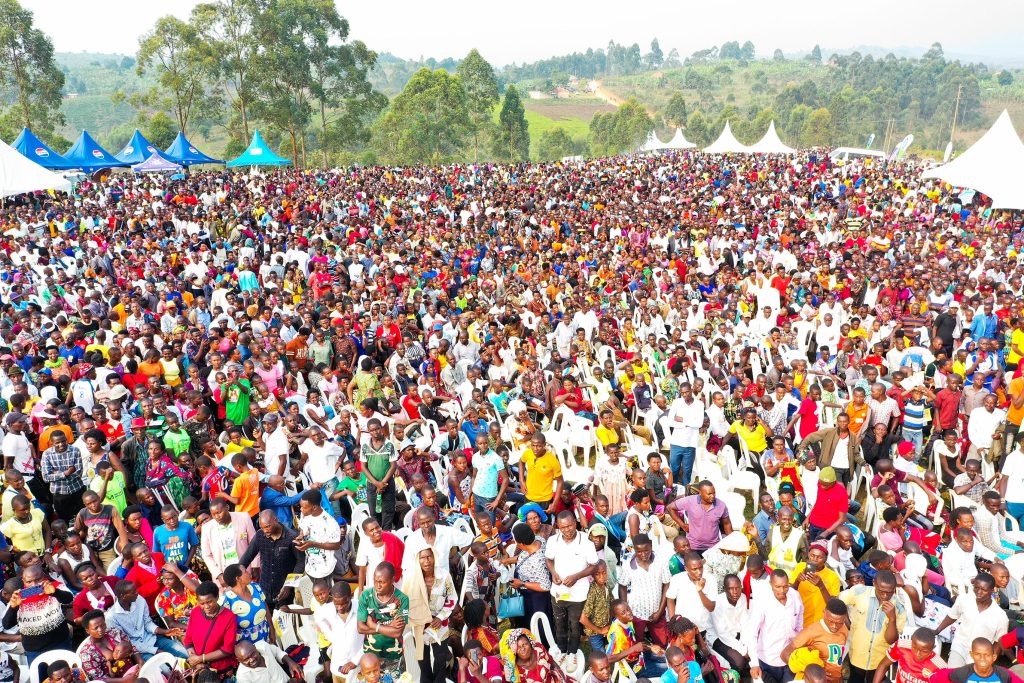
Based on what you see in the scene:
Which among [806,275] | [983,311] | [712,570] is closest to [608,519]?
[712,570]

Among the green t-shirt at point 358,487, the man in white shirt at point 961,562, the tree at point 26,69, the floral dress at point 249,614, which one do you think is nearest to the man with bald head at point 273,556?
the floral dress at point 249,614

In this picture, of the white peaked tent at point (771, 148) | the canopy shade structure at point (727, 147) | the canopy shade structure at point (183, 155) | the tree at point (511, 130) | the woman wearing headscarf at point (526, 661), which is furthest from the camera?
the tree at point (511, 130)

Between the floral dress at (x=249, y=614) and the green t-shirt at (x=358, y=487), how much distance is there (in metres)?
1.68

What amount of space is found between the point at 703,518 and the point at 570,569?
111 centimetres

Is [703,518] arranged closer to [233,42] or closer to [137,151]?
[137,151]

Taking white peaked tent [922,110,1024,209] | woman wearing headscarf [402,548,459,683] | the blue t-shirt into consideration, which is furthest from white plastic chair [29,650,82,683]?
white peaked tent [922,110,1024,209]

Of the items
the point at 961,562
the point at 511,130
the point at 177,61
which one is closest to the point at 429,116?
the point at 511,130

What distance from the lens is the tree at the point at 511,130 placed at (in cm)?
5250

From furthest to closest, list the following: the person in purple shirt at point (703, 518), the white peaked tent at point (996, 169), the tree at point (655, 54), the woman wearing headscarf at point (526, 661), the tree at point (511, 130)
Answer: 1. the tree at point (655, 54)
2. the tree at point (511, 130)
3. the white peaked tent at point (996, 169)
4. the person in purple shirt at point (703, 518)
5. the woman wearing headscarf at point (526, 661)

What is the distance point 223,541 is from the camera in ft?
15.8

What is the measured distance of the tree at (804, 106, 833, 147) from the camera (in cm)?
6850

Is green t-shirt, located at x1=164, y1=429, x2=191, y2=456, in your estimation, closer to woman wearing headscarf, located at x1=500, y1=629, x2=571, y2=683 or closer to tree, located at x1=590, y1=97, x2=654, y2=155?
woman wearing headscarf, located at x1=500, y1=629, x2=571, y2=683

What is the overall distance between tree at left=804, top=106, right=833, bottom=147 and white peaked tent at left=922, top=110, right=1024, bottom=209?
177 ft

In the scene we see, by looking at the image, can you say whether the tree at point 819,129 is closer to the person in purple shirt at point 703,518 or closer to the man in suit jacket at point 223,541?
the person in purple shirt at point 703,518
